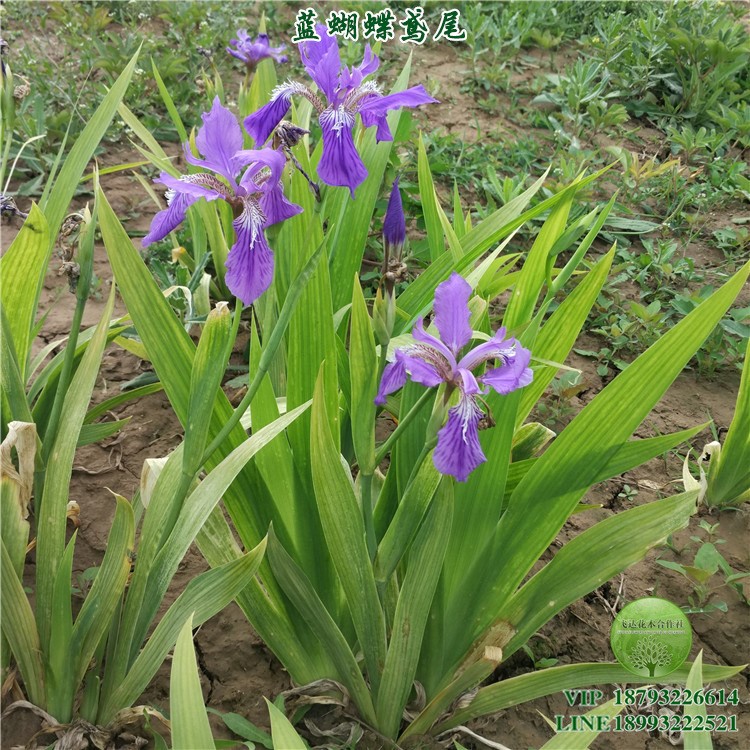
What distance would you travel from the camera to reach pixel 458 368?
103cm

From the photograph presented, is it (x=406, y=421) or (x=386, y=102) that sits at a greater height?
(x=386, y=102)

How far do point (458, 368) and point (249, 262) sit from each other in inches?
13.2

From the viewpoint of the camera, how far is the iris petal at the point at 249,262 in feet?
3.31

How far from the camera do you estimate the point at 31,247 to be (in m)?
1.45

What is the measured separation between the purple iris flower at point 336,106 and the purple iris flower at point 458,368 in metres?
0.26

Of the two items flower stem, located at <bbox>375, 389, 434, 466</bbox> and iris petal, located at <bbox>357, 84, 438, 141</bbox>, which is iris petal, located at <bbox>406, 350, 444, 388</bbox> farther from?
iris petal, located at <bbox>357, 84, 438, 141</bbox>

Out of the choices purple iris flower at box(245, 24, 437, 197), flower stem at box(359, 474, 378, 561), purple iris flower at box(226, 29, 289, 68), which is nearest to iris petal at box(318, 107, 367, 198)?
purple iris flower at box(245, 24, 437, 197)

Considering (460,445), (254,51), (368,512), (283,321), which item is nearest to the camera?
(460,445)

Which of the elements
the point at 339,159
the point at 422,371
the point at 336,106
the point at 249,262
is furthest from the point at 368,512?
the point at 336,106

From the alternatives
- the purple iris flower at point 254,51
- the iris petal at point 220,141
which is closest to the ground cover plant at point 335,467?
the iris petal at point 220,141

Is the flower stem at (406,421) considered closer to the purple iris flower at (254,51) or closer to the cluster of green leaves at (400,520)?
the cluster of green leaves at (400,520)

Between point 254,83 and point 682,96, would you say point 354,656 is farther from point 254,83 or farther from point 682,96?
point 682,96

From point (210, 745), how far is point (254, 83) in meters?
1.73

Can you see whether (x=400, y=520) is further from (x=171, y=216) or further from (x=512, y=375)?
(x=171, y=216)
